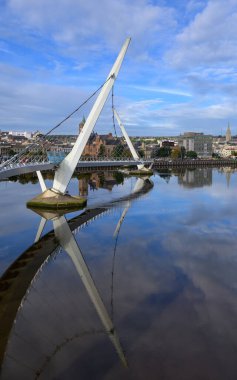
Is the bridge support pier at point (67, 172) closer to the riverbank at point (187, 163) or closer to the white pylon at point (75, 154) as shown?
the white pylon at point (75, 154)

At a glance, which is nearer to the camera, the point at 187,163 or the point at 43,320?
the point at 43,320

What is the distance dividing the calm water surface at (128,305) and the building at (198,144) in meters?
144

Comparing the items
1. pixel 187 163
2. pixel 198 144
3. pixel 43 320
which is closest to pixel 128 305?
pixel 43 320

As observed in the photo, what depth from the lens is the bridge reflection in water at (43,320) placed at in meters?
8.96

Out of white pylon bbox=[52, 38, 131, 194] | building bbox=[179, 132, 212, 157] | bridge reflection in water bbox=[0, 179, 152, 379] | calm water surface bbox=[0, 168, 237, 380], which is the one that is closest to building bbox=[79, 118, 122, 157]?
building bbox=[179, 132, 212, 157]

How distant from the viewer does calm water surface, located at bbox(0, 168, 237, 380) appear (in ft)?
28.7

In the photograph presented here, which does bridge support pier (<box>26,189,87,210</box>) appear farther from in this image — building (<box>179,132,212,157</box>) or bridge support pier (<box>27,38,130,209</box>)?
building (<box>179,132,212,157</box>)

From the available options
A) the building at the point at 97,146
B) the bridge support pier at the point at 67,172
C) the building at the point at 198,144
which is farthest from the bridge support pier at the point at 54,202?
the building at the point at 198,144

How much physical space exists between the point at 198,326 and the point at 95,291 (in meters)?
3.87

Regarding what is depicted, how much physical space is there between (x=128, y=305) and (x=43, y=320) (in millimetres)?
2505

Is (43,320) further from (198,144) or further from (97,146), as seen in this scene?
(198,144)

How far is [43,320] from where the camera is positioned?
434 inches

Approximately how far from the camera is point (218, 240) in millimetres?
20094

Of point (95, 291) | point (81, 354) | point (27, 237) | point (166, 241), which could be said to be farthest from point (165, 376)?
point (27, 237)
